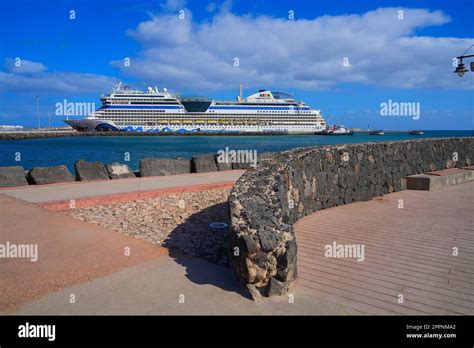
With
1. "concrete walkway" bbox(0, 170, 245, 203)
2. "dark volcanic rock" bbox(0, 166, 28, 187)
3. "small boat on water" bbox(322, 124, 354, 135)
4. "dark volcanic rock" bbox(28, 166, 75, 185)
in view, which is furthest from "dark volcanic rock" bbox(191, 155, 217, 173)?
"small boat on water" bbox(322, 124, 354, 135)

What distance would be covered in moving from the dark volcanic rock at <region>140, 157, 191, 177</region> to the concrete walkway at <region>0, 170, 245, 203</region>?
45 centimetres

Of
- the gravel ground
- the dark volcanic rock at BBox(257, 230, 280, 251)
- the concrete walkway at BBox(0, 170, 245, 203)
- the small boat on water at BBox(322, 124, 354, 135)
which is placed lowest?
the gravel ground

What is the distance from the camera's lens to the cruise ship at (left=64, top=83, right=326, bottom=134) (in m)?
94.1

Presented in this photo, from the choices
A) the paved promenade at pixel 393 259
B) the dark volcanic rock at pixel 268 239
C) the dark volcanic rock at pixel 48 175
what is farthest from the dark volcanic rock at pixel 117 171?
the dark volcanic rock at pixel 268 239

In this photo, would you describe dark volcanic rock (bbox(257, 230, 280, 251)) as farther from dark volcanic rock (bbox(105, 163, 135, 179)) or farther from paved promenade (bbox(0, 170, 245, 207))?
dark volcanic rock (bbox(105, 163, 135, 179))

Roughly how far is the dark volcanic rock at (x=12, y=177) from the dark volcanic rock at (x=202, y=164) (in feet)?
14.8

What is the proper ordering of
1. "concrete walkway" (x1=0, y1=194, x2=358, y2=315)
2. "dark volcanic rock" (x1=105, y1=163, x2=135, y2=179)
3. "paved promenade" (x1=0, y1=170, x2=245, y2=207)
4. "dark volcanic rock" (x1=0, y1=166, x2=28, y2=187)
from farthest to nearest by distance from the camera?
"dark volcanic rock" (x1=105, y1=163, x2=135, y2=179), "dark volcanic rock" (x1=0, y1=166, x2=28, y2=187), "paved promenade" (x1=0, y1=170, x2=245, y2=207), "concrete walkway" (x1=0, y1=194, x2=358, y2=315)

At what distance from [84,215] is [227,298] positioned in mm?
3870

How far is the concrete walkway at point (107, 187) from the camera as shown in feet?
23.8

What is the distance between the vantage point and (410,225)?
559 centimetres

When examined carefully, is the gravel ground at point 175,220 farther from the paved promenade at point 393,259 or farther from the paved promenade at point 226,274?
the paved promenade at point 393,259

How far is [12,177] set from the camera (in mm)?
8750

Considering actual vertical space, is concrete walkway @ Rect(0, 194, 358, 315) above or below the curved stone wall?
below

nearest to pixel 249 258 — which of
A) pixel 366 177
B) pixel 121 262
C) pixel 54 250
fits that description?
pixel 121 262
